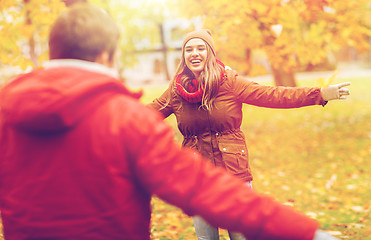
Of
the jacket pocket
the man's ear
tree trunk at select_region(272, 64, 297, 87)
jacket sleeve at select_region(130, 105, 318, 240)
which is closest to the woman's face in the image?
the jacket pocket

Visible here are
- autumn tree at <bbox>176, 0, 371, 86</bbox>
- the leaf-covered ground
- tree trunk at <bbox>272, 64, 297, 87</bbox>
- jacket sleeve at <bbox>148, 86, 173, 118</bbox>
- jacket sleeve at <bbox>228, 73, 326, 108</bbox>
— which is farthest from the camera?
tree trunk at <bbox>272, 64, 297, 87</bbox>

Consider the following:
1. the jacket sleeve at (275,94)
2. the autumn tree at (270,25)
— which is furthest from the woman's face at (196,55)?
the autumn tree at (270,25)

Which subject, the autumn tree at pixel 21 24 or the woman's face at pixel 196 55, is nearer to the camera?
the woman's face at pixel 196 55

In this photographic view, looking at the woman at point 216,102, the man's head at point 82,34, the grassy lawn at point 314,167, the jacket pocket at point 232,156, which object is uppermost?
the man's head at point 82,34

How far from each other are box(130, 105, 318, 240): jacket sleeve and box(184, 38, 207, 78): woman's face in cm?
192

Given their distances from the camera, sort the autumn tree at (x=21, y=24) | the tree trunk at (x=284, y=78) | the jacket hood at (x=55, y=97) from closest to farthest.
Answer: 1. the jacket hood at (x=55, y=97)
2. the autumn tree at (x=21, y=24)
3. the tree trunk at (x=284, y=78)

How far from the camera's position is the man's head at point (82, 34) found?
1.42 meters

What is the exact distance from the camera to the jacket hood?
1.28 meters

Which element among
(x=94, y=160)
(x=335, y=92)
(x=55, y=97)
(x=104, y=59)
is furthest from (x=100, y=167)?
(x=335, y=92)

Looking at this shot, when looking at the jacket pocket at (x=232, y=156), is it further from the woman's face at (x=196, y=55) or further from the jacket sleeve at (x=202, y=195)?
the jacket sleeve at (x=202, y=195)

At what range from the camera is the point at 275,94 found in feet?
10.1

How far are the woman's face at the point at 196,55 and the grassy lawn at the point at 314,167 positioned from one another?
7.86 feet

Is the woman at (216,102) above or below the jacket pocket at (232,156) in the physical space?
above

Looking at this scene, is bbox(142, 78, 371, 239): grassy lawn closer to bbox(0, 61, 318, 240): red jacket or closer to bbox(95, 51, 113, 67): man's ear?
bbox(0, 61, 318, 240): red jacket
